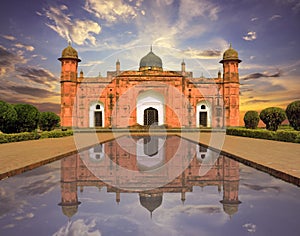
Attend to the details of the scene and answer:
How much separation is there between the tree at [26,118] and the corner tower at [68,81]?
15.4m

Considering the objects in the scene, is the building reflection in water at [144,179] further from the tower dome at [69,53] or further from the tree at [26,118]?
the tower dome at [69,53]

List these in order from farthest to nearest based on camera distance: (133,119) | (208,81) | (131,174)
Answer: (208,81) → (133,119) → (131,174)

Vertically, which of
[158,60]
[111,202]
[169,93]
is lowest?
[111,202]

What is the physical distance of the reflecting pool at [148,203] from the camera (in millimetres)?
3268

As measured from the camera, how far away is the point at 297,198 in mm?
4398

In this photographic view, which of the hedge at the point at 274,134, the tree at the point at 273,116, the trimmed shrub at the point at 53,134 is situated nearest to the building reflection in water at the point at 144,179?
the hedge at the point at 274,134

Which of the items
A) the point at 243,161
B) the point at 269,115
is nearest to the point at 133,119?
the point at 269,115

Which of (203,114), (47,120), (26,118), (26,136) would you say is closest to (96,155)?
(26,136)

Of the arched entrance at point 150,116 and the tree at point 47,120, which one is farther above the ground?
the arched entrance at point 150,116

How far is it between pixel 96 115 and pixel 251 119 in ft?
66.3

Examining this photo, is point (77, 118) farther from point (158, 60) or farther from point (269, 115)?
point (269, 115)

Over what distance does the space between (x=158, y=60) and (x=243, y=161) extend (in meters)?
30.1

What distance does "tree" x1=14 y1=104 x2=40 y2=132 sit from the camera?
17402 mm

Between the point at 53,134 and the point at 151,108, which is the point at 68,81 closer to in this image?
the point at 151,108
